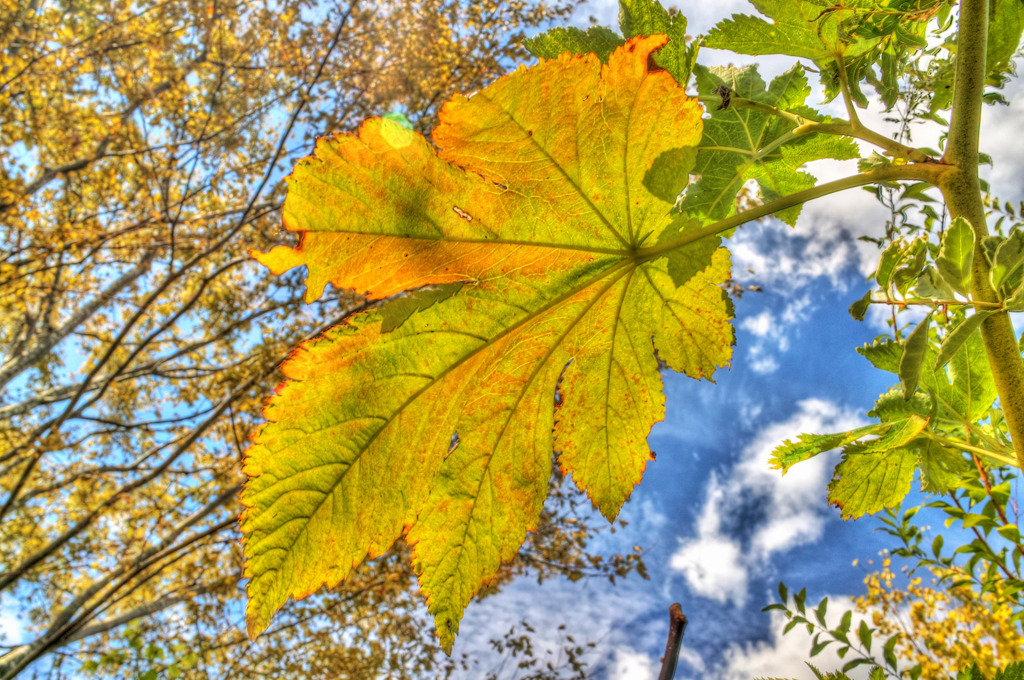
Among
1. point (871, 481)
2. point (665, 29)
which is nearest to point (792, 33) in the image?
point (665, 29)

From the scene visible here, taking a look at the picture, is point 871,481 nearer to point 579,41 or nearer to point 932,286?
point 932,286

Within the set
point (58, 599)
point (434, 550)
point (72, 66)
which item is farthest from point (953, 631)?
point (72, 66)

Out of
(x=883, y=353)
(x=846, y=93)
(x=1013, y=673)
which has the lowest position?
(x=1013, y=673)

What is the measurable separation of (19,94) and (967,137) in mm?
8155

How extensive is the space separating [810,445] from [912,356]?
20 cm

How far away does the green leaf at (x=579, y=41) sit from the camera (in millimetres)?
606

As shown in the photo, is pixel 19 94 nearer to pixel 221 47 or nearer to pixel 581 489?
pixel 221 47

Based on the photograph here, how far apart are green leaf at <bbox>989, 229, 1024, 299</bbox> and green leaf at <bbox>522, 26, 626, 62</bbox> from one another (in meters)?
0.45

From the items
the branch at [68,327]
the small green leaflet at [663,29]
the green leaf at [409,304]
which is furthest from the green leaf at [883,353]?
the branch at [68,327]

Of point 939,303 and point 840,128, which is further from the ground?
point 840,128

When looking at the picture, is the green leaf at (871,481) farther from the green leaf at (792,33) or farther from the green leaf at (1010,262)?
the green leaf at (792,33)

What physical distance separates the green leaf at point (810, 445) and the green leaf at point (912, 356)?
0.52 feet

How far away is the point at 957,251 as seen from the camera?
54 centimetres

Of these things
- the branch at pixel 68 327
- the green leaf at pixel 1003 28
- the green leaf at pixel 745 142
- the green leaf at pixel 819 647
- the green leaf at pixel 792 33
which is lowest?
the green leaf at pixel 819 647
